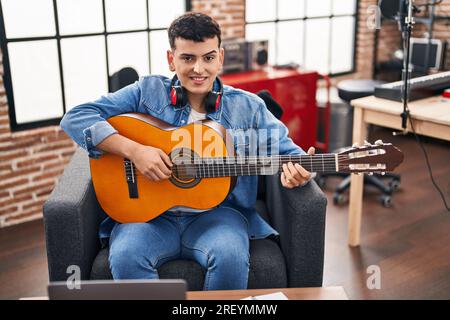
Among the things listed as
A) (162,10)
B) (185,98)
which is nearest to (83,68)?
(162,10)

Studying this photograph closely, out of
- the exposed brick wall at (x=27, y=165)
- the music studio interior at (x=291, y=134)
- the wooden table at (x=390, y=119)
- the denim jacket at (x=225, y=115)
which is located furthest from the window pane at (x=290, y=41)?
the denim jacket at (x=225, y=115)

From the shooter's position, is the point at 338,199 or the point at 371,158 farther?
the point at 338,199

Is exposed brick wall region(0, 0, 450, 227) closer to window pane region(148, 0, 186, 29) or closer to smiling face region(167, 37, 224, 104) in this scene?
window pane region(148, 0, 186, 29)

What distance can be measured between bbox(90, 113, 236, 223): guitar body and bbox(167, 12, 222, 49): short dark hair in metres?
0.33

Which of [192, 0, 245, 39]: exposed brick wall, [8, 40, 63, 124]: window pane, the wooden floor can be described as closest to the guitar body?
the wooden floor

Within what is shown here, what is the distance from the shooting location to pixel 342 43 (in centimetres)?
518

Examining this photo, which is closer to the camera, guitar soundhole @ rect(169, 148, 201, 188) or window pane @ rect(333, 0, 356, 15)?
guitar soundhole @ rect(169, 148, 201, 188)

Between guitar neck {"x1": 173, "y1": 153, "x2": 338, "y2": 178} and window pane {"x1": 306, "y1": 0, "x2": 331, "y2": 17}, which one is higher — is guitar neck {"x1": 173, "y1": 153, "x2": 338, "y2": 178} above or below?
below

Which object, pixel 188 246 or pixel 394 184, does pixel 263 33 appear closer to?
pixel 394 184

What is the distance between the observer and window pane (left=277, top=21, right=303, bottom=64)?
15.3 ft

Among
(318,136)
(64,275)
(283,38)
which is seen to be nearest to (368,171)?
(64,275)

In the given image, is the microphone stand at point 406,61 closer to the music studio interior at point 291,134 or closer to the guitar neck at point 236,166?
the music studio interior at point 291,134

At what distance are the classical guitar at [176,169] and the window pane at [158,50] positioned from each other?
A: 1967 mm

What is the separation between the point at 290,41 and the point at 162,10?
1376 millimetres
